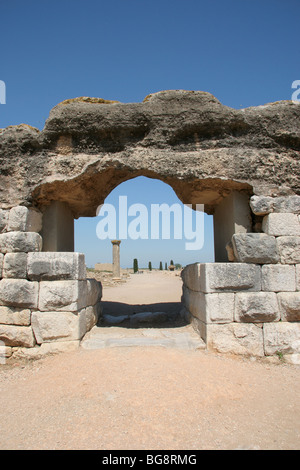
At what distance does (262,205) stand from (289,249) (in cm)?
74

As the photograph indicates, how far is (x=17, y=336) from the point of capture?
4.34 m

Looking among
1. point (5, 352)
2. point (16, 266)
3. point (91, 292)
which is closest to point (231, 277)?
point (91, 292)

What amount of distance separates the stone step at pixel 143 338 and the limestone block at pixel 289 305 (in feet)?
4.01

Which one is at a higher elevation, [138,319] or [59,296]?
[59,296]

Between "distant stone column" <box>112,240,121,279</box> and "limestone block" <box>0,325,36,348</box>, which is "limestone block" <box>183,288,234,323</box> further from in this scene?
"distant stone column" <box>112,240,121,279</box>

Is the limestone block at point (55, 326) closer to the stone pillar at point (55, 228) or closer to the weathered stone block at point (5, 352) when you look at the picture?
the weathered stone block at point (5, 352)

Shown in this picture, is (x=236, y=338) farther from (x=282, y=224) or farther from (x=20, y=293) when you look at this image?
(x=20, y=293)

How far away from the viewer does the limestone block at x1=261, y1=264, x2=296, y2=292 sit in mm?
4301

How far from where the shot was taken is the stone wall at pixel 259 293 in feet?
13.8

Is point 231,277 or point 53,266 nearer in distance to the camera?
point 231,277

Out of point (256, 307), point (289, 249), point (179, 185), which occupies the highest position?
point (179, 185)

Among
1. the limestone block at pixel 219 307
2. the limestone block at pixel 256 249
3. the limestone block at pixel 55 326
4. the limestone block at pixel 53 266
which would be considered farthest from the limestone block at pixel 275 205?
the limestone block at pixel 55 326

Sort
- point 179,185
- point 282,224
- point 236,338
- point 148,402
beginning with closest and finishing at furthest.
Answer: point 148,402 → point 236,338 → point 282,224 → point 179,185
